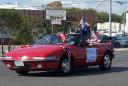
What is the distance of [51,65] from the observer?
1549 cm

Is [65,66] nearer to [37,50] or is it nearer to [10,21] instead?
[37,50]

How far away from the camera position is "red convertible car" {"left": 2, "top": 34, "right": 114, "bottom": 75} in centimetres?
1537

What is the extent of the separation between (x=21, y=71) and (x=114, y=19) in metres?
143

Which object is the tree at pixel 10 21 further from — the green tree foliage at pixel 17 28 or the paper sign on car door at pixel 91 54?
the paper sign on car door at pixel 91 54

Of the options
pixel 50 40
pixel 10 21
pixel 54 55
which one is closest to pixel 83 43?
pixel 50 40

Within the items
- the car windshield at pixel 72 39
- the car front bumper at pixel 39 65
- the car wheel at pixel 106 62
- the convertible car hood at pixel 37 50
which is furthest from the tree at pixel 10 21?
the car front bumper at pixel 39 65

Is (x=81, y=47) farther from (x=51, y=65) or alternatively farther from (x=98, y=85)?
(x=98, y=85)

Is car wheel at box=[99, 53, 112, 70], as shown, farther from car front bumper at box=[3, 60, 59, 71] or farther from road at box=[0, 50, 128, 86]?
car front bumper at box=[3, 60, 59, 71]

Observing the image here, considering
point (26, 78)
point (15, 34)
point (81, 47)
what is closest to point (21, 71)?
point (26, 78)

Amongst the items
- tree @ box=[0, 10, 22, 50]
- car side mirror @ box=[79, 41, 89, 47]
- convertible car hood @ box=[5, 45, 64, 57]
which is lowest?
convertible car hood @ box=[5, 45, 64, 57]

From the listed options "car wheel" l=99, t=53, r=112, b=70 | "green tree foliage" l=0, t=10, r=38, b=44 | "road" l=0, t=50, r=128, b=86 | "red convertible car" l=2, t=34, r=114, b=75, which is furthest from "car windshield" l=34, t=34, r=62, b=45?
"green tree foliage" l=0, t=10, r=38, b=44

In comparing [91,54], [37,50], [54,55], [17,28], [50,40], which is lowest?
[91,54]

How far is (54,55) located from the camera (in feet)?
50.8

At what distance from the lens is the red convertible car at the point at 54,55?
15367 millimetres
